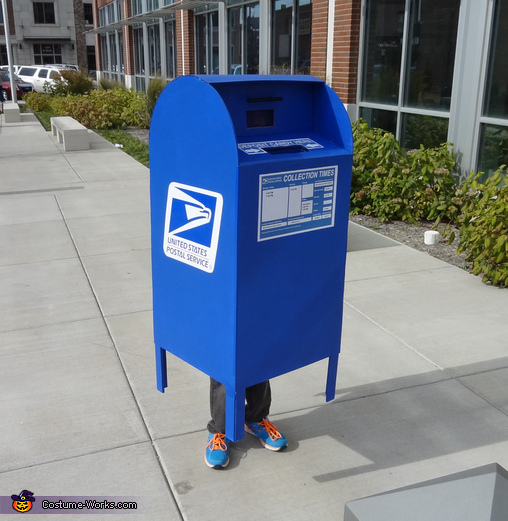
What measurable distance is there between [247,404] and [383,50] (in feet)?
24.1

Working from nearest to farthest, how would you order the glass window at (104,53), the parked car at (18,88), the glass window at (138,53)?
the glass window at (138,53), the parked car at (18,88), the glass window at (104,53)

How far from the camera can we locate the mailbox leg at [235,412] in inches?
106

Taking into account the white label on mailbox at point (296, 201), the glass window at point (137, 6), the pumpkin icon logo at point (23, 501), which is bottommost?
the pumpkin icon logo at point (23, 501)

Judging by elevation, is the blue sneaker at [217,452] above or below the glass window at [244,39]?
below

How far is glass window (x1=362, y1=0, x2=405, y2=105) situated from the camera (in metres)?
8.73

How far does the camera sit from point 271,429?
3170mm

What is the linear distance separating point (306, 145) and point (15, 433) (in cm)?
216

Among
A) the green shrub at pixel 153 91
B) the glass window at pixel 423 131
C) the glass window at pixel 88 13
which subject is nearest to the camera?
the glass window at pixel 423 131

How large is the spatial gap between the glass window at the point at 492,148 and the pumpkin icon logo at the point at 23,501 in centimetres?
612

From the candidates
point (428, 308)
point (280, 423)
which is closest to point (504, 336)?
point (428, 308)

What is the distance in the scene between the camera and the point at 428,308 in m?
4.99

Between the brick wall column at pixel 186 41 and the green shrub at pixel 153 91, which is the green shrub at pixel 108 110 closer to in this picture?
the green shrub at pixel 153 91

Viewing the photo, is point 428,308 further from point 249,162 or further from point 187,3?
point 187,3

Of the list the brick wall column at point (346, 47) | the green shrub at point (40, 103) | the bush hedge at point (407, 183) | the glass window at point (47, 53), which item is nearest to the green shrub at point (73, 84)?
the green shrub at point (40, 103)
